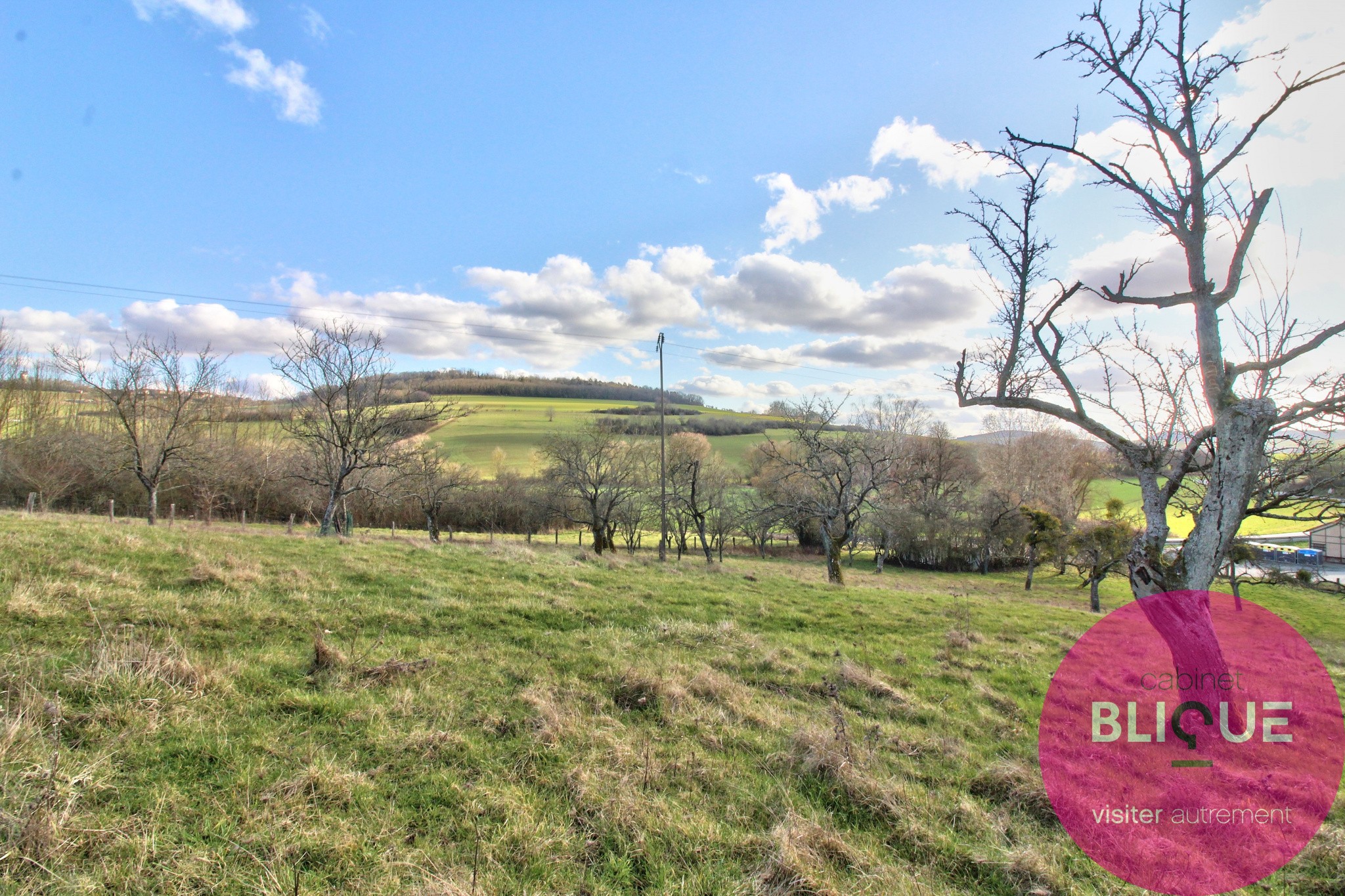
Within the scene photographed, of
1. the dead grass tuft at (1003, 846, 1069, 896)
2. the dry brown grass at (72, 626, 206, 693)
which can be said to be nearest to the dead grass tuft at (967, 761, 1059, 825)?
the dead grass tuft at (1003, 846, 1069, 896)

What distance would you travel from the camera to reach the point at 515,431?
2852 inches

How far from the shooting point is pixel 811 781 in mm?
4504

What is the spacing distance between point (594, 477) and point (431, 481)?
478 inches

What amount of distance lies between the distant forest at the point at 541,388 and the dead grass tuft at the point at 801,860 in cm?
8302

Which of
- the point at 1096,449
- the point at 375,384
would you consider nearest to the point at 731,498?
the point at 375,384

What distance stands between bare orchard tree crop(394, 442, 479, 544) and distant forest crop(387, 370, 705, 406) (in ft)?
145

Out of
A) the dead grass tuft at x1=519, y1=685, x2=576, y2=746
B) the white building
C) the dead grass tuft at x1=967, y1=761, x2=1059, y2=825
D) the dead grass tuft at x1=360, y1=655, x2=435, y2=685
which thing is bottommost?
the white building

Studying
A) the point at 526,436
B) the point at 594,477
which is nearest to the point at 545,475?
the point at 594,477

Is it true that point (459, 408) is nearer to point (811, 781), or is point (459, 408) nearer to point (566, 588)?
point (566, 588)

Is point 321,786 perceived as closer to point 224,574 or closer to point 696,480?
point 224,574

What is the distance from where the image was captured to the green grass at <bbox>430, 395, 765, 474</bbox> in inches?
2421

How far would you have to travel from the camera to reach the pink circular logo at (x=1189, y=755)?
13.2 feet

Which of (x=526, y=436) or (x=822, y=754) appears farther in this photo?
(x=526, y=436)

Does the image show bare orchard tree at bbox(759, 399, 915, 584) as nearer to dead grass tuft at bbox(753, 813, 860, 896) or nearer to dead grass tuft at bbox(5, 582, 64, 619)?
dead grass tuft at bbox(753, 813, 860, 896)
